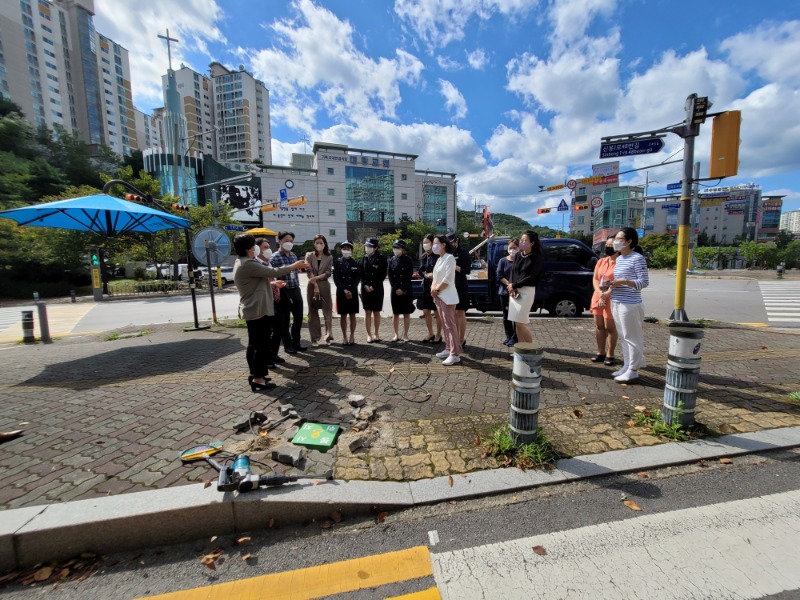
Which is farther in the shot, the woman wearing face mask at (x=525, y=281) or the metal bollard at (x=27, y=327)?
the metal bollard at (x=27, y=327)

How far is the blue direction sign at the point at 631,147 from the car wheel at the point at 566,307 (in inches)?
141

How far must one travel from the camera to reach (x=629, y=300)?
433 centimetres

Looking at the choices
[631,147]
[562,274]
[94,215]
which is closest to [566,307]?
[562,274]

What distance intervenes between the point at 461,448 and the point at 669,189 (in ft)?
135

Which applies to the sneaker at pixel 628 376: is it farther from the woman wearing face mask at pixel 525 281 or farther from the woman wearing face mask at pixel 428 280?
the woman wearing face mask at pixel 428 280

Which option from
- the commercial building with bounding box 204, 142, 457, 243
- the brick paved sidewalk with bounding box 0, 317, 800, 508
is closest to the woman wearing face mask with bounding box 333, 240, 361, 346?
the brick paved sidewalk with bounding box 0, 317, 800, 508

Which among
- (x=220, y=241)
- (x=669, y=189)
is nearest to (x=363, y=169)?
(x=669, y=189)

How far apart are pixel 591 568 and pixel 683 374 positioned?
6.99 ft

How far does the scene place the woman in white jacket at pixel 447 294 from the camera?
502 cm

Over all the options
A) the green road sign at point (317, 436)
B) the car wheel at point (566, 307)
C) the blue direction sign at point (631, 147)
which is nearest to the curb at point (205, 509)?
the green road sign at point (317, 436)

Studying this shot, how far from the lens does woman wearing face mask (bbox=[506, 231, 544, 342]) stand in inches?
188

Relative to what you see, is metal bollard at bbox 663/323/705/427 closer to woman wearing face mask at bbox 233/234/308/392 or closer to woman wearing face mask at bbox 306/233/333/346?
woman wearing face mask at bbox 233/234/308/392

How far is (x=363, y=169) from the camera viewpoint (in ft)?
200

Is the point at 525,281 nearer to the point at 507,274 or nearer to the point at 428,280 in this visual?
the point at 507,274
